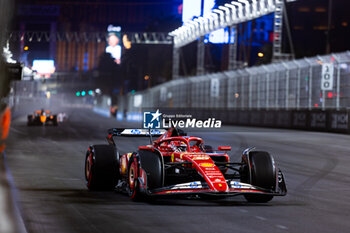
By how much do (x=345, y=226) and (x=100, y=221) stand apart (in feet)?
9.19

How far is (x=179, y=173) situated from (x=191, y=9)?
4216 centimetres

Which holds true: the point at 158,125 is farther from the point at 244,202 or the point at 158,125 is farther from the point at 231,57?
the point at 231,57

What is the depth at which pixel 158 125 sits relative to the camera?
9.78 metres

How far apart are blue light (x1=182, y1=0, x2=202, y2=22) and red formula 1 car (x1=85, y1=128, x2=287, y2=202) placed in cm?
3965

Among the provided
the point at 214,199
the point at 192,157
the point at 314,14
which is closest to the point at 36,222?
the point at 192,157

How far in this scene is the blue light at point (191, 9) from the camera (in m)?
48.7

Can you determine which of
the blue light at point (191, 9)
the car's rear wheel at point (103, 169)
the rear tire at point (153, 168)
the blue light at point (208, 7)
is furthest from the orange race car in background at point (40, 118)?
the rear tire at point (153, 168)

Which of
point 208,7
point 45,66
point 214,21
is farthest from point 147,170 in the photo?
point 45,66

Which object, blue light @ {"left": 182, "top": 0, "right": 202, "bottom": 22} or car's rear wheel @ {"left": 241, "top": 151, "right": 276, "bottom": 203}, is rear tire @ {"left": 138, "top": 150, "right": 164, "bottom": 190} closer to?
car's rear wheel @ {"left": 241, "top": 151, "right": 276, "bottom": 203}

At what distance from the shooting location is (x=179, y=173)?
346 inches

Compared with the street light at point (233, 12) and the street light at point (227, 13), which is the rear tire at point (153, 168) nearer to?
the street light at point (233, 12)

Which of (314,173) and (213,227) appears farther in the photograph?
(314,173)

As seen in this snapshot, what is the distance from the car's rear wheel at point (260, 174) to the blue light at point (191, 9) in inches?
1593

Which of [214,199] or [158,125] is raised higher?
[158,125]
